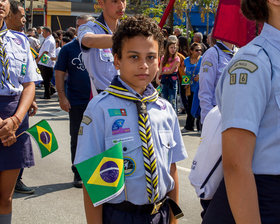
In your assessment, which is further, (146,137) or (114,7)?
(114,7)

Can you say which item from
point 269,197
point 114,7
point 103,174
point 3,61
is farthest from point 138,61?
point 114,7

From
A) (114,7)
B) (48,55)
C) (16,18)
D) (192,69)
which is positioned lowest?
(48,55)

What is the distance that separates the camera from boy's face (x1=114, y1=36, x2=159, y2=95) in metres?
2.46

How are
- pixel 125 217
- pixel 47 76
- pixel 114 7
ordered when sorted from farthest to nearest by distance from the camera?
pixel 47 76, pixel 114 7, pixel 125 217

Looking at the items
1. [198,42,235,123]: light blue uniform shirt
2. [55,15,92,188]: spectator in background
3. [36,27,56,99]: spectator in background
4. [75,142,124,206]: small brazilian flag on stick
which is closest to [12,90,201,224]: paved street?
[55,15,92,188]: spectator in background

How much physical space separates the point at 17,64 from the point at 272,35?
222 centimetres

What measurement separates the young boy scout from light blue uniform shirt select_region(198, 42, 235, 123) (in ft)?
7.79

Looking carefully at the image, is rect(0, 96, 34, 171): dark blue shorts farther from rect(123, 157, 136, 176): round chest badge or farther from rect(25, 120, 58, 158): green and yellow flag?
rect(123, 157, 136, 176): round chest badge

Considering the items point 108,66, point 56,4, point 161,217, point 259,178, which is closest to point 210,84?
point 108,66

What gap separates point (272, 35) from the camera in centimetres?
173

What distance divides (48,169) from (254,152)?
5245mm

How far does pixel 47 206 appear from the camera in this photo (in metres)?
5.04

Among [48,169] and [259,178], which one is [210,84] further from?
[259,178]

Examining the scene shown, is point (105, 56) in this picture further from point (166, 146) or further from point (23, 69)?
point (166, 146)
